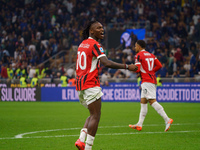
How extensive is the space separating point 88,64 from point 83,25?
1006 inches

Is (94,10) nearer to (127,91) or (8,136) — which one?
(127,91)

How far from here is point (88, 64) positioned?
249 inches

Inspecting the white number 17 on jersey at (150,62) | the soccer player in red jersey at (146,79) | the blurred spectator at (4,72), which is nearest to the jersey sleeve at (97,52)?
the soccer player in red jersey at (146,79)

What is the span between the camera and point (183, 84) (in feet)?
72.0

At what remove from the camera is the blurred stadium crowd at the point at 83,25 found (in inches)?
993

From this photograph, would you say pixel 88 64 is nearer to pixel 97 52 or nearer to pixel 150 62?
pixel 97 52

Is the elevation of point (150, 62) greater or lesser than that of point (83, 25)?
lesser

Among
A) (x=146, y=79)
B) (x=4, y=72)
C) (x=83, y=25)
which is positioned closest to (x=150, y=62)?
(x=146, y=79)

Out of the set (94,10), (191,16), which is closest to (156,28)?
(191,16)

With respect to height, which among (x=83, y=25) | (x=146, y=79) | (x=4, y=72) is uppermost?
(x=83, y=25)

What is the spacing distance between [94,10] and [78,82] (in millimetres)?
25923

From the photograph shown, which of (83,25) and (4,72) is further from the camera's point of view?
(83,25)

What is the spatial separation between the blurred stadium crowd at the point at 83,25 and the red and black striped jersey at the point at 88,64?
55.5 feet

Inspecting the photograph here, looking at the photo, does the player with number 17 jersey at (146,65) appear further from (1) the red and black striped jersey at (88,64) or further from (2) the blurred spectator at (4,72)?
(2) the blurred spectator at (4,72)
